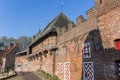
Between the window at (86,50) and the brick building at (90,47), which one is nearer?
the brick building at (90,47)

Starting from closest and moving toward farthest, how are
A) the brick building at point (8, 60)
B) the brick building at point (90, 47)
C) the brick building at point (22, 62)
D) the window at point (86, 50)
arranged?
the brick building at point (90, 47) < the window at point (86, 50) < the brick building at point (22, 62) < the brick building at point (8, 60)

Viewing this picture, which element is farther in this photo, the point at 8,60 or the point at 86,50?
the point at 8,60

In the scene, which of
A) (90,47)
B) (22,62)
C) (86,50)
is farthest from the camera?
(22,62)

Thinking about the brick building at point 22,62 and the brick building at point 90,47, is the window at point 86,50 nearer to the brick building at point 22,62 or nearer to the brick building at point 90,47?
the brick building at point 90,47

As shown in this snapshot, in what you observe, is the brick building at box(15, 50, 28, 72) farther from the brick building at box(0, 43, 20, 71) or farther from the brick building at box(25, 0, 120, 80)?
the brick building at box(25, 0, 120, 80)

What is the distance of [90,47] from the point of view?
38.0 ft

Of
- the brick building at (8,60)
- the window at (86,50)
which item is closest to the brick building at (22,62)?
the brick building at (8,60)

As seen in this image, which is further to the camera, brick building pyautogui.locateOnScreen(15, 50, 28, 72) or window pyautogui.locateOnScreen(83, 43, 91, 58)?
brick building pyautogui.locateOnScreen(15, 50, 28, 72)

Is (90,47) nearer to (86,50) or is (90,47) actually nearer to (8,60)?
(86,50)

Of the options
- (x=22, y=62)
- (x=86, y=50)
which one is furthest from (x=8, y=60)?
(x=86, y=50)

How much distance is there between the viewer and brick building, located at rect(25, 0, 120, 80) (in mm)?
9258

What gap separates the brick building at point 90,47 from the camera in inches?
364

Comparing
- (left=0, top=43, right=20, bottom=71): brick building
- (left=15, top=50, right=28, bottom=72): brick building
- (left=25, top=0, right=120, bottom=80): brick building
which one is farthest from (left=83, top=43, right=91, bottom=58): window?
(left=0, top=43, right=20, bottom=71): brick building

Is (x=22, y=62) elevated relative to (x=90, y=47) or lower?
lower
